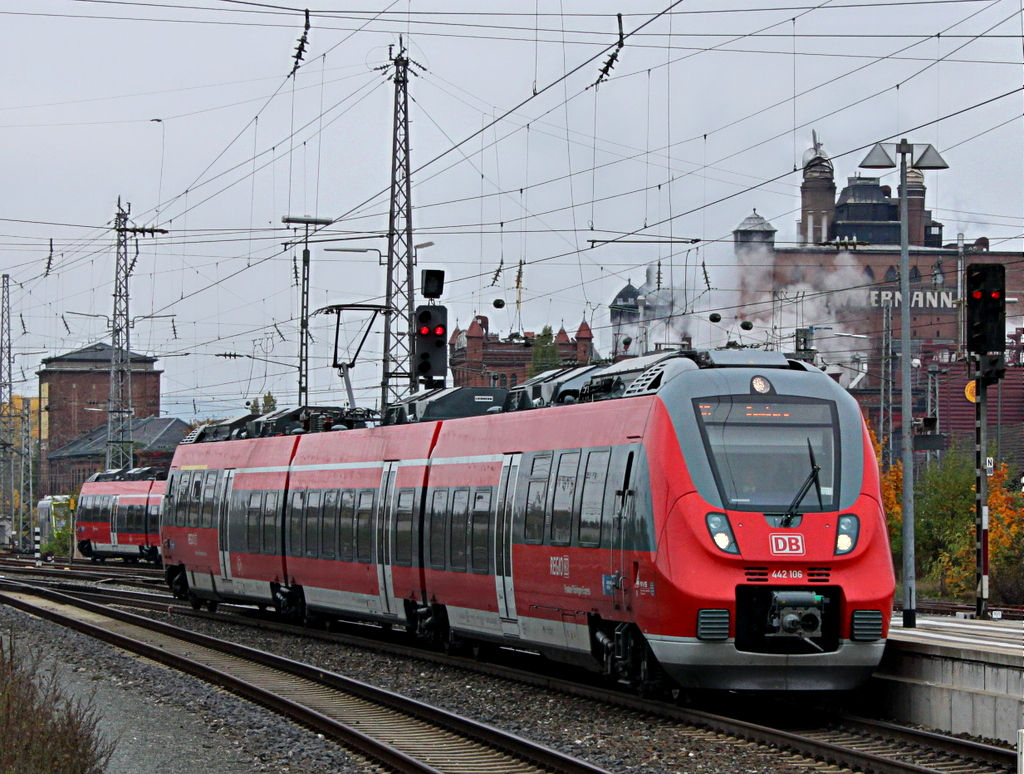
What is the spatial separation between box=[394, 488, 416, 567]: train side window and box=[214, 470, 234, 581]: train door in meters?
8.87

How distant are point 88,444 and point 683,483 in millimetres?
123711

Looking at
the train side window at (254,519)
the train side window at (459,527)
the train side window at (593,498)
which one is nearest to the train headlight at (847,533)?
the train side window at (593,498)

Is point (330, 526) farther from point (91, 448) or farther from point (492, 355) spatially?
point (91, 448)

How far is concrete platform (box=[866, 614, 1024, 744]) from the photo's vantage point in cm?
1259

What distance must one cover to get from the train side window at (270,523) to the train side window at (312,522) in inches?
61.2

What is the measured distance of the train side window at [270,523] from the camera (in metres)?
28.0

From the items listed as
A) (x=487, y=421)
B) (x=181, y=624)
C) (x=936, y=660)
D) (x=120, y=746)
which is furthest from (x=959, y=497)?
(x=120, y=746)

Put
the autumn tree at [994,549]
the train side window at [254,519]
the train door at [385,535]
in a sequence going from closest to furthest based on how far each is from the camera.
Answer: the train door at [385,535], the train side window at [254,519], the autumn tree at [994,549]

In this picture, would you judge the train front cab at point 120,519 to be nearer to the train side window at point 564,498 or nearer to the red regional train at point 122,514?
the red regional train at point 122,514

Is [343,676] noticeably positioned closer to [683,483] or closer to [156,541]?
[683,483]

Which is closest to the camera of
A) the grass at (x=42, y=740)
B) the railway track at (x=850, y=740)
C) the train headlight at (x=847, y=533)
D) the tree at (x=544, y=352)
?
the grass at (x=42, y=740)

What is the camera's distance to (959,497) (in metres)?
46.1

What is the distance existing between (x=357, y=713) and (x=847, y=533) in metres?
5.49

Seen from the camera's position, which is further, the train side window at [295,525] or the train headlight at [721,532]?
the train side window at [295,525]
